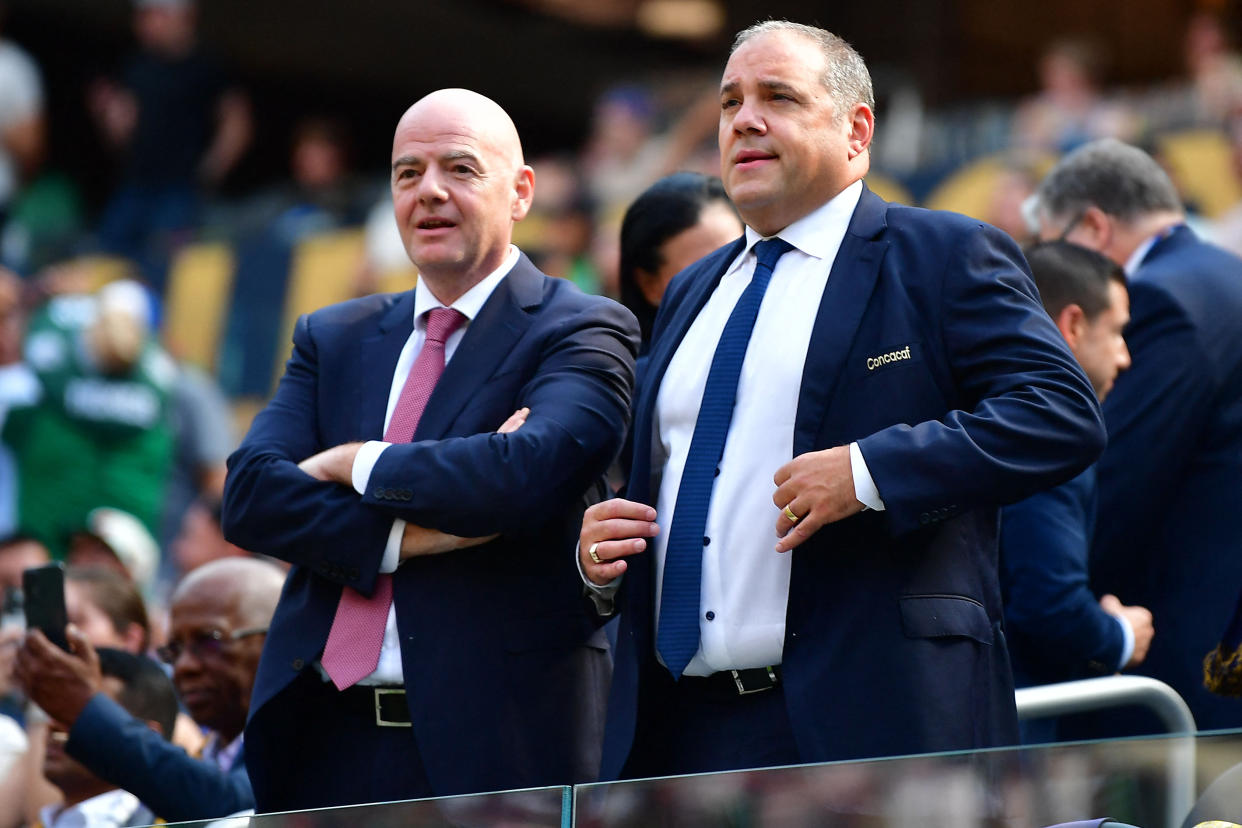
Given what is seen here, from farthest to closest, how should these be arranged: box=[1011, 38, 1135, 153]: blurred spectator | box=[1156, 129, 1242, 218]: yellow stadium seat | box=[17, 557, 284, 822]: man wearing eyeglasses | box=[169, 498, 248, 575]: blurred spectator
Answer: box=[1011, 38, 1135, 153]: blurred spectator, box=[1156, 129, 1242, 218]: yellow stadium seat, box=[169, 498, 248, 575]: blurred spectator, box=[17, 557, 284, 822]: man wearing eyeglasses

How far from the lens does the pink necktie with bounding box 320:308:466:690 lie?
3207 mm

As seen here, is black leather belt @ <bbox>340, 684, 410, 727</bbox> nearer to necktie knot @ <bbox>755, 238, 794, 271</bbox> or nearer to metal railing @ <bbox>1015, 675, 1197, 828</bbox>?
necktie knot @ <bbox>755, 238, 794, 271</bbox>

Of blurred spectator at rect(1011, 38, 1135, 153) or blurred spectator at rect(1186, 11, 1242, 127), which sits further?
blurred spectator at rect(1011, 38, 1135, 153)

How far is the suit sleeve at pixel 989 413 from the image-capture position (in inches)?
109

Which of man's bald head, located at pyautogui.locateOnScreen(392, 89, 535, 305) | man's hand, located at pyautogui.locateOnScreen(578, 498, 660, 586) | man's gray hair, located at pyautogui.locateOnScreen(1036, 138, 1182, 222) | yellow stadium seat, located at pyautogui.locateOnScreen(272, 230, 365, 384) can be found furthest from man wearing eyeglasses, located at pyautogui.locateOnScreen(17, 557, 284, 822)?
yellow stadium seat, located at pyautogui.locateOnScreen(272, 230, 365, 384)

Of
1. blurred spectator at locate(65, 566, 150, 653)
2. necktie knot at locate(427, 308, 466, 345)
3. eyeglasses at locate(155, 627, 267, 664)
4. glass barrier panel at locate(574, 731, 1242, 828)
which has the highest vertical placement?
necktie knot at locate(427, 308, 466, 345)

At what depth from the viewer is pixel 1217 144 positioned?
757cm

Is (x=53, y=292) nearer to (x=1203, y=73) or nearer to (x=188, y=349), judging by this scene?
(x=188, y=349)

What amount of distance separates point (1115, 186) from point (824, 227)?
4.75 feet

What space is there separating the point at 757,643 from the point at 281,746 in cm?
95

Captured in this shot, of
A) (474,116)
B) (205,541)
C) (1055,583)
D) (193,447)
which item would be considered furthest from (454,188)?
(193,447)

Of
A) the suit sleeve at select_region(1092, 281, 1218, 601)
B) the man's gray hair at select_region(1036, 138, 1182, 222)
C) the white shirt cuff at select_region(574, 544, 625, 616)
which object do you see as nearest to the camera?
the white shirt cuff at select_region(574, 544, 625, 616)

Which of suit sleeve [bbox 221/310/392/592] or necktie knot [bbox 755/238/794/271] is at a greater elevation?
necktie knot [bbox 755/238/794/271]

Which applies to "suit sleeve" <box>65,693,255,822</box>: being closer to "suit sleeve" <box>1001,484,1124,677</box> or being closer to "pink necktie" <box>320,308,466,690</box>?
"pink necktie" <box>320,308,466,690</box>
